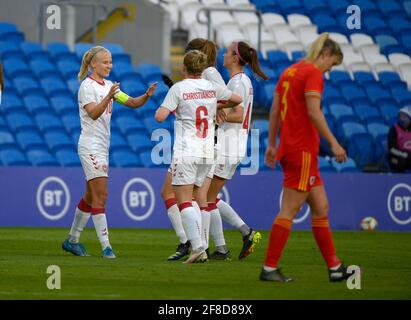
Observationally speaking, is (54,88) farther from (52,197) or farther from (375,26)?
(375,26)

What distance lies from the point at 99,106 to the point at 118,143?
8.66 metres

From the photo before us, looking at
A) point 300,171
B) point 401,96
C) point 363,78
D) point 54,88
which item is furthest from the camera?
point 363,78

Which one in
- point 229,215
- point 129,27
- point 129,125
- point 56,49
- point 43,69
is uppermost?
point 129,27

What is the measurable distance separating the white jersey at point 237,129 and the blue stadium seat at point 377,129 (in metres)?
10.3

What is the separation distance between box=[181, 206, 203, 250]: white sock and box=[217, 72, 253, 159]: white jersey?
5.02 feet

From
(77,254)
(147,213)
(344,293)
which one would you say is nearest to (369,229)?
(147,213)

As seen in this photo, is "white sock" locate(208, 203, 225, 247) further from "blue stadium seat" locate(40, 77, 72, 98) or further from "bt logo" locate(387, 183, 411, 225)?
"blue stadium seat" locate(40, 77, 72, 98)

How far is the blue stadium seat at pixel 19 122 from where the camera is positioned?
21031 millimetres

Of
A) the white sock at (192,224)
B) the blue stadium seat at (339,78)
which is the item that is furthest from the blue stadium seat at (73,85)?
the white sock at (192,224)

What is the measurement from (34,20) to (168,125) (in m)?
4.17

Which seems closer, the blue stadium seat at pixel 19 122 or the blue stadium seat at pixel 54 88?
the blue stadium seat at pixel 19 122

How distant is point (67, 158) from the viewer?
66.8 ft

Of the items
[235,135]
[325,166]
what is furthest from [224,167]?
[325,166]

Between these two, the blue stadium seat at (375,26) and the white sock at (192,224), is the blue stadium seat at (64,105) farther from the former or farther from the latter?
the white sock at (192,224)
